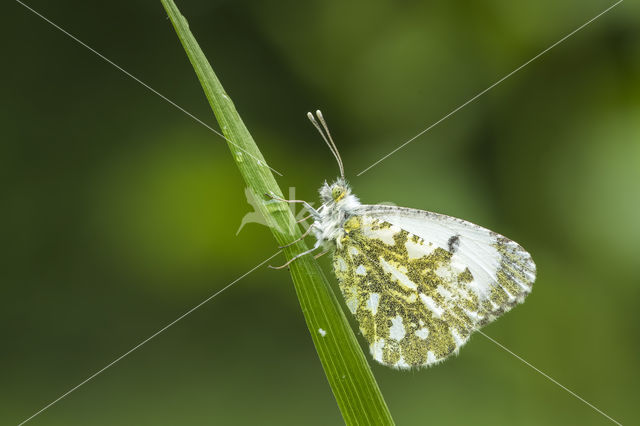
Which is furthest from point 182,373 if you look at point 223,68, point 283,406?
point 223,68

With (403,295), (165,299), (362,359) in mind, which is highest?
(165,299)

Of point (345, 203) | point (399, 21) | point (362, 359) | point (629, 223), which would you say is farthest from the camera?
point (399, 21)

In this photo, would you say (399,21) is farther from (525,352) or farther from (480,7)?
(525,352)

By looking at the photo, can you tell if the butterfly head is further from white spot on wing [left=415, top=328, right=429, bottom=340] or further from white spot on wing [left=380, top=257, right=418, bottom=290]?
white spot on wing [left=415, top=328, right=429, bottom=340]

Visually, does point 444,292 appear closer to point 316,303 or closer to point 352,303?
point 352,303

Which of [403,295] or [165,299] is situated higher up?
[165,299]

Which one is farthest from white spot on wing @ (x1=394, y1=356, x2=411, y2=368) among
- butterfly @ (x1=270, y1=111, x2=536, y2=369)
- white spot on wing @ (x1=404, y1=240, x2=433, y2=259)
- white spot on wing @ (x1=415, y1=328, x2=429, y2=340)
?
white spot on wing @ (x1=404, y1=240, x2=433, y2=259)

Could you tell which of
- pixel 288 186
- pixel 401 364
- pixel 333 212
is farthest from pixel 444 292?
pixel 288 186
